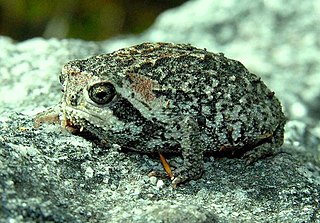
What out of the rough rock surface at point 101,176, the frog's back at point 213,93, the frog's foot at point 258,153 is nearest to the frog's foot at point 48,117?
the rough rock surface at point 101,176

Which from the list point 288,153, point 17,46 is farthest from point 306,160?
point 17,46

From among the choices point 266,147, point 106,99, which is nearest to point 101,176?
point 106,99

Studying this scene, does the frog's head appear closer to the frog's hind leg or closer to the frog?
the frog

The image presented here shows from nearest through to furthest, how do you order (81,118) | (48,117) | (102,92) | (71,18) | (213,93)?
(102,92), (81,118), (213,93), (48,117), (71,18)

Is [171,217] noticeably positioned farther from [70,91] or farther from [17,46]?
[17,46]

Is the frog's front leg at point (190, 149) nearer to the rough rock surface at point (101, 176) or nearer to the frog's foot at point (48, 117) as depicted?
the rough rock surface at point (101, 176)

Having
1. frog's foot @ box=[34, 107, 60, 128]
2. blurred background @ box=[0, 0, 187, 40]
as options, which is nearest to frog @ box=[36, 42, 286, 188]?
frog's foot @ box=[34, 107, 60, 128]

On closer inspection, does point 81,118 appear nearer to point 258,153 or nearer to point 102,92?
point 102,92
